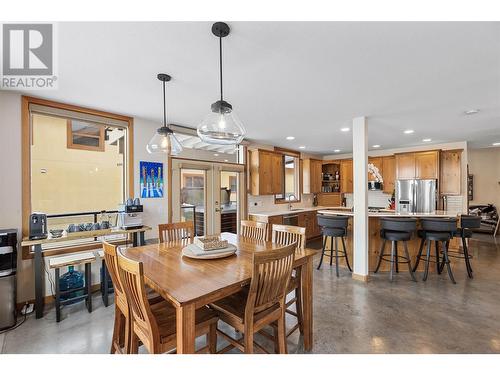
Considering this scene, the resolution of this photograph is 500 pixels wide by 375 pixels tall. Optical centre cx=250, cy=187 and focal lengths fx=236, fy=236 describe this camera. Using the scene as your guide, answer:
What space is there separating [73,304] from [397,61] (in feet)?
14.2

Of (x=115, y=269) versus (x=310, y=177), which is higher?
(x=310, y=177)

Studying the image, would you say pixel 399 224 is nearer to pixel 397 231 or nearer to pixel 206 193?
pixel 397 231

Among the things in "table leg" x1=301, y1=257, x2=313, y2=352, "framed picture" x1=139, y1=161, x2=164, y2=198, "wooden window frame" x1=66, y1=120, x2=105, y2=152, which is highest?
"wooden window frame" x1=66, y1=120, x2=105, y2=152

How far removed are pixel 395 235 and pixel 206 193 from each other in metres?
3.25

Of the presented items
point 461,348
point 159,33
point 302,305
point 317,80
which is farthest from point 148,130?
point 461,348

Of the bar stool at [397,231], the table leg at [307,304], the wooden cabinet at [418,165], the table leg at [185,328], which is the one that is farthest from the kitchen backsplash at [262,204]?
the table leg at [185,328]

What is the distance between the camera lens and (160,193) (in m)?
3.81

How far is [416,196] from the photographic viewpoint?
5621 mm

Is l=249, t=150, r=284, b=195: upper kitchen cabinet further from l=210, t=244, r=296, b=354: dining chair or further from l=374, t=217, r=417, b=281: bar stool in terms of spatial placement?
l=210, t=244, r=296, b=354: dining chair

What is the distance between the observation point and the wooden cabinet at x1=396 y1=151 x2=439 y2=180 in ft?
18.2

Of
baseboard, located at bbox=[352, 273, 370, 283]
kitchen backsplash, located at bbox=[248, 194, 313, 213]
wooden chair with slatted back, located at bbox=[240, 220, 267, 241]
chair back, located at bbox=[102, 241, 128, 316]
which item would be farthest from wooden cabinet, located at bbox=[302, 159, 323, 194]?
chair back, located at bbox=[102, 241, 128, 316]

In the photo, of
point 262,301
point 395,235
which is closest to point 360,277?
point 395,235

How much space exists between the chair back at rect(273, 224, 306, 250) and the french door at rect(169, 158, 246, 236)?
2.03 metres

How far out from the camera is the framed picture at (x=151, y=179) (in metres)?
3.62
